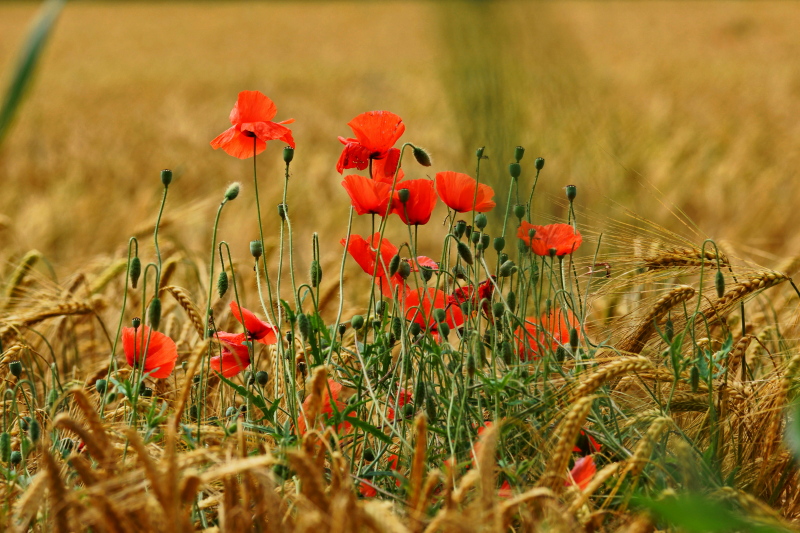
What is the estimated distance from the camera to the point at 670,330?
3.04 ft

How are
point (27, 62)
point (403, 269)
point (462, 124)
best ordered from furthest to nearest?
point (462, 124)
point (403, 269)
point (27, 62)

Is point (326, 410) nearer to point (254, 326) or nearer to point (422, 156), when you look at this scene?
point (254, 326)

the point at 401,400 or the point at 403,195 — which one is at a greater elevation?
the point at 403,195

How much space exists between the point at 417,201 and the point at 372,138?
0.09 m

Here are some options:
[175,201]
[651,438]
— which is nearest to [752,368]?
[651,438]

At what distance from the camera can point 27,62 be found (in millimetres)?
491

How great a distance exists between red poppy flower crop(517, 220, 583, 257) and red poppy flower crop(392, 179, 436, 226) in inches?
4.4

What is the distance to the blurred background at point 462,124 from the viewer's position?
162 centimetres

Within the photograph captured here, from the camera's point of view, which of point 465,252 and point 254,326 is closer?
point 465,252

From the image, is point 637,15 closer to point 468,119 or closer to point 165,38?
point 165,38

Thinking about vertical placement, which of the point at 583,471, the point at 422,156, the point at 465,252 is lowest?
the point at 583,471

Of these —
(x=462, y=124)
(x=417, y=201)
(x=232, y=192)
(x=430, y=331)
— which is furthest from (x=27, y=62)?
(x=462, y=124)

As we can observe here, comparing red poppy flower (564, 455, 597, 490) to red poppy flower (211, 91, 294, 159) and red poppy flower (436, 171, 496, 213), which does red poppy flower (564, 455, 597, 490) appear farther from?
red poppy flower (211, 91, 294, 159)

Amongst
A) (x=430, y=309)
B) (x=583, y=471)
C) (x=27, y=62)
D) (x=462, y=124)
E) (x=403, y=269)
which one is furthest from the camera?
(x=462, y=124)
